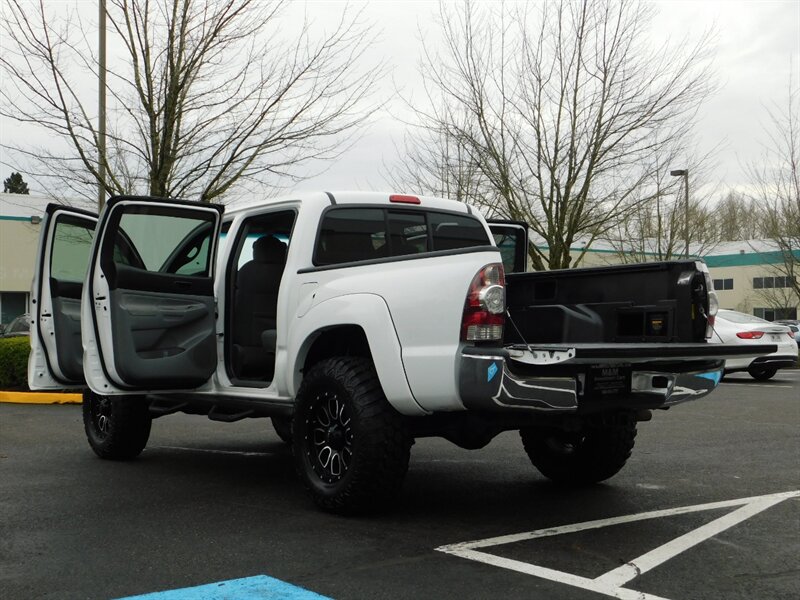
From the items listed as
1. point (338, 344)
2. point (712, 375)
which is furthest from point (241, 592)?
point (712, 375)

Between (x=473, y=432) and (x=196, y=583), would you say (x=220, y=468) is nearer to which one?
(x=473, y=432)

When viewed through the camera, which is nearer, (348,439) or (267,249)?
(348,439)

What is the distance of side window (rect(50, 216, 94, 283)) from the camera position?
7453 mm

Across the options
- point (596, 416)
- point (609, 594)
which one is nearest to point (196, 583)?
point (609, 594)

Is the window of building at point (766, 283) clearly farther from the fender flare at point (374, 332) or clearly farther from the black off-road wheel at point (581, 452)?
the fender flare at point (374, 332)

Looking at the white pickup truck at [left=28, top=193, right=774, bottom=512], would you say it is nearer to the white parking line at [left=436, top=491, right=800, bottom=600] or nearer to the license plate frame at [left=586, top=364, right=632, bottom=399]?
the license plate frame at [left=586, top=364, right=632, bottom=399]

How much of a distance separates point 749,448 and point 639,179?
478 inches

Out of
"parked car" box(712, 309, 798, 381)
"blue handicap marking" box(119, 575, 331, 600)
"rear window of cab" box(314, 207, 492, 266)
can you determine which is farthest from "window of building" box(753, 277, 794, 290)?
"blue handicap marking" box(119, 575, 331, 600)

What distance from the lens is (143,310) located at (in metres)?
6.47

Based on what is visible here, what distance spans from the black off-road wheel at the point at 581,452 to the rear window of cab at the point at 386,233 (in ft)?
4.94

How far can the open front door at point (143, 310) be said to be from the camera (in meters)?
6.39

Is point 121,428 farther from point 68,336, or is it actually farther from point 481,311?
point 481,311

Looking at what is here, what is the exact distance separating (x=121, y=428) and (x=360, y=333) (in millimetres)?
2892

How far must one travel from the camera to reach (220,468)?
7348mm
